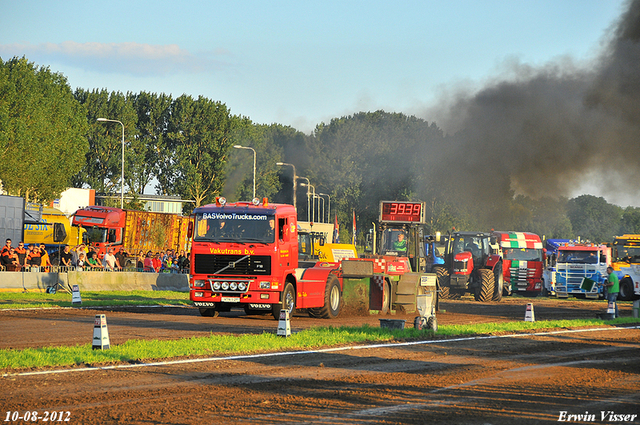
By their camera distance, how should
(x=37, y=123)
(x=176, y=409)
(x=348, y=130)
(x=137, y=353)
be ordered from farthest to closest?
(x=348, y=130) < (x=37, y=123) < (x=137, y=353) < (x=176, y=409)

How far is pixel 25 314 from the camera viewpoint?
2088cm

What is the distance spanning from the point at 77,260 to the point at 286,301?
1631 cm

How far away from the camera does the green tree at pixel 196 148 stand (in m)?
86.4

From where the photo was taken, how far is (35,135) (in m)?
50.7

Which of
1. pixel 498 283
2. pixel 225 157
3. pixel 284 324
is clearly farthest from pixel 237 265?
pixel 225 157

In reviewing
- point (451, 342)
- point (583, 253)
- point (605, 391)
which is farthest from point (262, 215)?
point (583, 253)

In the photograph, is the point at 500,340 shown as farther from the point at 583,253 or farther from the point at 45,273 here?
the point at 583,253

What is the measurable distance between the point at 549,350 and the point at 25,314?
47.7ft

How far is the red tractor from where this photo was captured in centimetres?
3428

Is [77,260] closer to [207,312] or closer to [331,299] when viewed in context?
[207,312]

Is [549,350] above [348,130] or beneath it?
beneath

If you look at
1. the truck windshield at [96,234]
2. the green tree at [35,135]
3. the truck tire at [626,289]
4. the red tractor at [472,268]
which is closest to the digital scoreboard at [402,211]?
the red tractor at [472,268]

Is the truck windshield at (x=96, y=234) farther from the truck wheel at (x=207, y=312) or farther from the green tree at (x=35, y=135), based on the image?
the truck wheel at (x=207, y=312)

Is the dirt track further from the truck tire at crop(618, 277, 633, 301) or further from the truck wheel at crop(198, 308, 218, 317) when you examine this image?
the truck tire at crop(618, 277, 633, 301)
